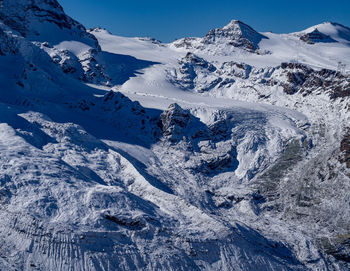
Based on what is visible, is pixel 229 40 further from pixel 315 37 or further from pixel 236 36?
pixel 315 37

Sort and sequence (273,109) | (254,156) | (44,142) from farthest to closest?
(273,109) → (254,156) → (44,142)

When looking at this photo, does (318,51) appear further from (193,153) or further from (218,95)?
(193,153)

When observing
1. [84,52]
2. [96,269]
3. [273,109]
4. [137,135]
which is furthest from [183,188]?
[84,52]

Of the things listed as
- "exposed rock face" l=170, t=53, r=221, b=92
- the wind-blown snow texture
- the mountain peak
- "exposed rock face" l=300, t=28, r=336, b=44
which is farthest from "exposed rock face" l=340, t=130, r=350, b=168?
the mountain peak

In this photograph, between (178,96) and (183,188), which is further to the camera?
(178,96)


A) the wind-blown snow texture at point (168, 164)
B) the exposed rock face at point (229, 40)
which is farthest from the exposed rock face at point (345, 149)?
the exposed rock face at point (229, 40)
